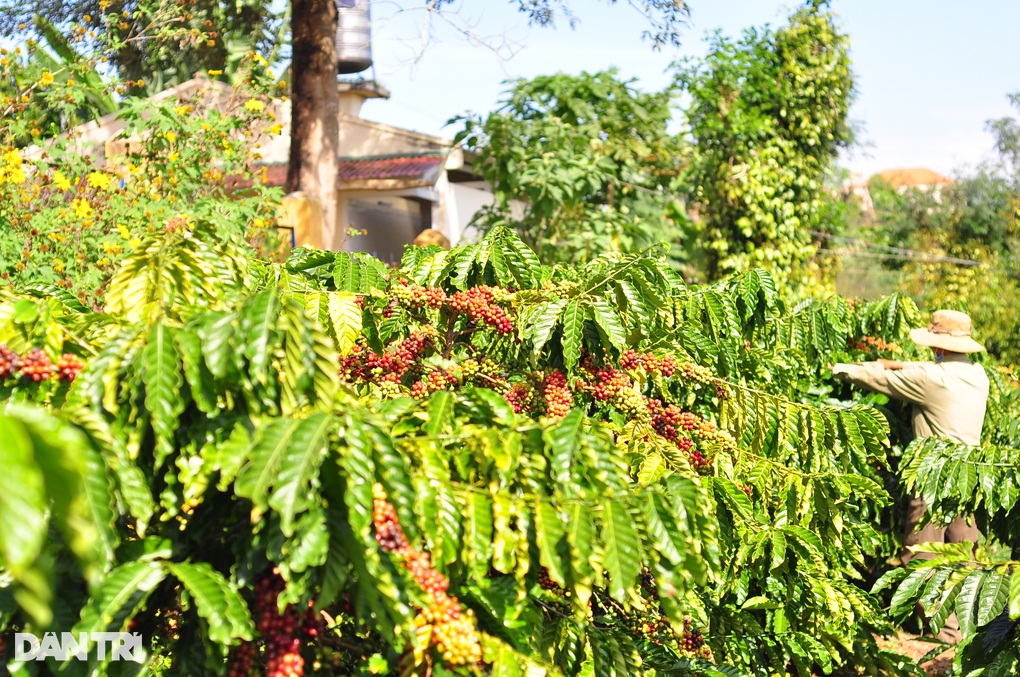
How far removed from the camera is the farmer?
5.37m

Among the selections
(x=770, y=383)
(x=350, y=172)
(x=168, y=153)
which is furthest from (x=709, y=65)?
(x=770, y=383)

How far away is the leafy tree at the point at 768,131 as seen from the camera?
1141 centimetres

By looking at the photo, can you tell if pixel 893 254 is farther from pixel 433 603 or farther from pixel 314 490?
pixel 314 490

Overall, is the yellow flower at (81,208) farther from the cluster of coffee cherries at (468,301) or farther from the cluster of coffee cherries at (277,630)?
the cluster of coffee cherries at (277,630)

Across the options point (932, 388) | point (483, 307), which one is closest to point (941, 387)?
point (932, 388)

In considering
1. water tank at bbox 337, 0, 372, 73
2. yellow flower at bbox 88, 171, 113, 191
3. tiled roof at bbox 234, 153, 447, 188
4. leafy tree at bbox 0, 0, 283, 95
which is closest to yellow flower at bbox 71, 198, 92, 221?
yellow flower at bbox 88, 171, 113, 191

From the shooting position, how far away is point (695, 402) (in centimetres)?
432

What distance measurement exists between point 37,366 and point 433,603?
892mm

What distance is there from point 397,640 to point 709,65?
10978 mm

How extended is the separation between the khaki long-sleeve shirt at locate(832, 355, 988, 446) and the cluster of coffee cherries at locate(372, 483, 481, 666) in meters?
4.04

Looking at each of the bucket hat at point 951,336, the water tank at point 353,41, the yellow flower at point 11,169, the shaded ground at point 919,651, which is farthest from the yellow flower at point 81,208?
the water tank at point 353,41

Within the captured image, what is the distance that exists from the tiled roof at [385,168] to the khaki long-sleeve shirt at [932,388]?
812 centimetres

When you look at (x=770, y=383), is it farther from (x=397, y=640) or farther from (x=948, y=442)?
(x=397, y=640)

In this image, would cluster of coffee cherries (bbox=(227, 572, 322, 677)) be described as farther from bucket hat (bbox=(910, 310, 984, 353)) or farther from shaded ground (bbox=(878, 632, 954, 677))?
bucket hat (bbox=(910, 310, 984, 353))
